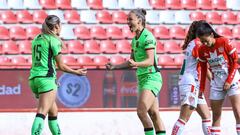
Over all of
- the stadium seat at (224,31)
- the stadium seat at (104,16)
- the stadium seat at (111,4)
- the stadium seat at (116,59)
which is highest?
the stadium seat at (111,4)

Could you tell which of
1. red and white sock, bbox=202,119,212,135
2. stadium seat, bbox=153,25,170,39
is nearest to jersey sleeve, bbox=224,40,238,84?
red and white sock, bbox=202,119,212,135

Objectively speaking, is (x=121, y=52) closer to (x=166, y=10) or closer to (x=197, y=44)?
(x=166, y=10)

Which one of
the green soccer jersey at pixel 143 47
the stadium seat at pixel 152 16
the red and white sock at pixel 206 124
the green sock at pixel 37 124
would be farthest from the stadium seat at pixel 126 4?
the green sock at pixel 37 124

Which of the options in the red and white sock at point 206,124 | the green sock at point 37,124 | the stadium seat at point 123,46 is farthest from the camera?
the stadium seat at point 123,46

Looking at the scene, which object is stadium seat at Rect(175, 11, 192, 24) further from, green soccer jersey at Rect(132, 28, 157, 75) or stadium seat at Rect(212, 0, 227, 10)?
green soccer jersey at Rect(132, 28, 157, 75)

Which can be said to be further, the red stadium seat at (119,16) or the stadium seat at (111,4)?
the stadium seat at (111,4)

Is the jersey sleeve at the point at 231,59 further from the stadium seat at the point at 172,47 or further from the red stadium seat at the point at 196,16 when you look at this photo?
the red stadium seat at the point at 196,16

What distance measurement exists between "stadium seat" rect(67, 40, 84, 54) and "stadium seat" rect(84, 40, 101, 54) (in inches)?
4.2

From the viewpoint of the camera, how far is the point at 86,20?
55.2 feet

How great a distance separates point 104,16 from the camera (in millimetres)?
16844

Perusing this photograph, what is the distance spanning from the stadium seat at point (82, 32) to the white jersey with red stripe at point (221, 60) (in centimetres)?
783

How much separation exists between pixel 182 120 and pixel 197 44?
3.45ft

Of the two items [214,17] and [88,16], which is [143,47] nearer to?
[88,16]

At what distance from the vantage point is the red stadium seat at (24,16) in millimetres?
16438
